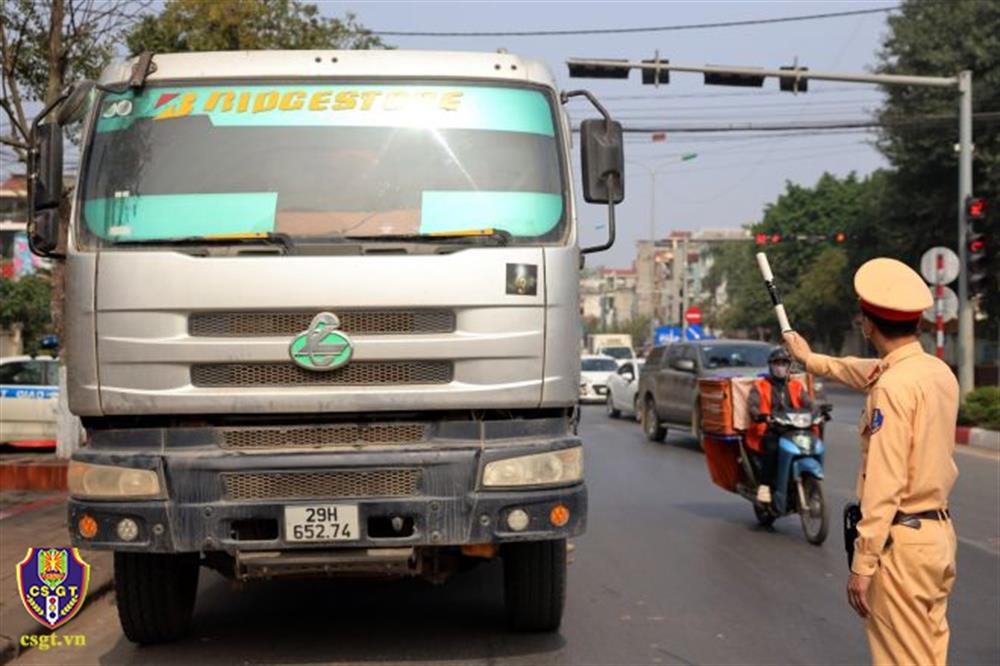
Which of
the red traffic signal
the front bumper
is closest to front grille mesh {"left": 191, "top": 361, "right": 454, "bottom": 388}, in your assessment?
the front bumper

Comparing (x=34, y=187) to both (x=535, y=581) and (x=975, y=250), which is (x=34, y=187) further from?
(x=975, y=250)

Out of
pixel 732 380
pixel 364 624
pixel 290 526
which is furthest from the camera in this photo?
pixel 732 380

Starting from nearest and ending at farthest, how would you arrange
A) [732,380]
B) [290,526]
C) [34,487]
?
1. [290,526]
2. [732,380]
3. [34,487]

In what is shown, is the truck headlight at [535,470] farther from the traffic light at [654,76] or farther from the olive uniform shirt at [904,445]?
the traffic light at [654,76]

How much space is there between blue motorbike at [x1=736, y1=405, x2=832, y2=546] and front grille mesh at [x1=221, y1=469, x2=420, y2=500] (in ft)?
16.0

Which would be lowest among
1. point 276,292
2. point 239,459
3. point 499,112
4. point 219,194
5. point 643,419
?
point 643,419

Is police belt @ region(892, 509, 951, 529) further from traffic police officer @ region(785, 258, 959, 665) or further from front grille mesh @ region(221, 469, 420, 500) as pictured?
front grille mesh @ region(221, 469, 420, 500)

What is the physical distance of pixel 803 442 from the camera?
9539 millimetres

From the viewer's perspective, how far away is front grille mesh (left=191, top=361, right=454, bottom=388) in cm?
541

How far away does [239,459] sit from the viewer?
17.5 ft

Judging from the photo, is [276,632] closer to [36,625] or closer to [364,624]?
[364,624]

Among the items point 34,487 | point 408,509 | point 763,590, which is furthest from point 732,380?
point 34,487

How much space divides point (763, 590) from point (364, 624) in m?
2.59

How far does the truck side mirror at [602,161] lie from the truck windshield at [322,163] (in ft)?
0.77
